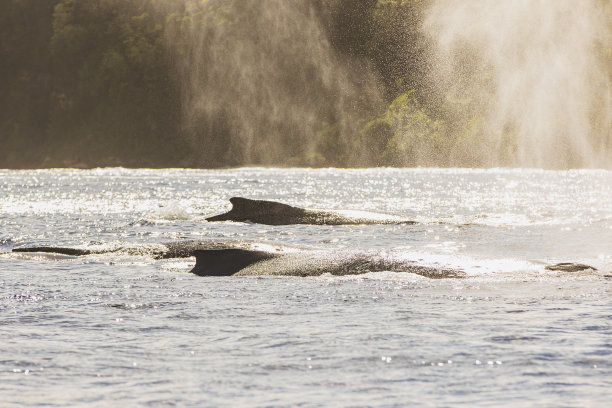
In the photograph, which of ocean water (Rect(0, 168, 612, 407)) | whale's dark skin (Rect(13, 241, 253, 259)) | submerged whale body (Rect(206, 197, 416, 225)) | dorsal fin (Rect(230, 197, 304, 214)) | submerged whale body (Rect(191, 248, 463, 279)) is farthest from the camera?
dorsal fin (Rect(230, 197, 304, 214))

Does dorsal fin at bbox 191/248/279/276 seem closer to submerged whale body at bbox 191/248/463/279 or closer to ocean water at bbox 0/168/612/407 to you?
submerged whale body at bbox 191/248/463/279

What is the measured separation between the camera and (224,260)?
2412cm

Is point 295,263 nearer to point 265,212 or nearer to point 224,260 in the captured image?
point 224,260

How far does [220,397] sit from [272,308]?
6572 millimetres

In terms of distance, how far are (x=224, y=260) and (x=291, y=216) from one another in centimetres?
1929

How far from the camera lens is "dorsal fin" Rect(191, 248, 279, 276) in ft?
77.2

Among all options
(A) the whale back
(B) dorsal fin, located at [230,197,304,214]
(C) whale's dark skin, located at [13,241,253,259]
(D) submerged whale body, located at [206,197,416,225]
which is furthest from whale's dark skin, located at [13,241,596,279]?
(B) dorsal fin, located at [230,197,304,214]

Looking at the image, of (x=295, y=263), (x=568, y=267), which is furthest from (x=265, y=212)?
(x=568, y=267)

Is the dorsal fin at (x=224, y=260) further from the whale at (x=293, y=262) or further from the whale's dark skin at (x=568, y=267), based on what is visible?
the whale's dark skin at (x=568, y=267)

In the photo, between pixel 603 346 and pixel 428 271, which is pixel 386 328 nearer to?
pixel 603 346

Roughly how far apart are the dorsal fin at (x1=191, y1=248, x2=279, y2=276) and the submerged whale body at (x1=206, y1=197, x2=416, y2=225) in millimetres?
17072

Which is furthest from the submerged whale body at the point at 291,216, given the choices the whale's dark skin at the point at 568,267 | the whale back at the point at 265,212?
the whale's dark skin at the point at 568,267

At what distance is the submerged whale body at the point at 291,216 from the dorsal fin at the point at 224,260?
17.1 metres

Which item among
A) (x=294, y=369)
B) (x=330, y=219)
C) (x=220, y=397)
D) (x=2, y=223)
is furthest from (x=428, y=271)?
(x=2, y=223)
